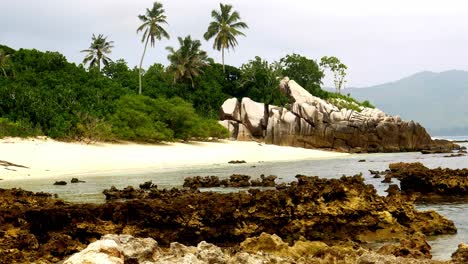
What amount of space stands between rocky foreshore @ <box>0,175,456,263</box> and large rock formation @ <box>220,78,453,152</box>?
5810cm

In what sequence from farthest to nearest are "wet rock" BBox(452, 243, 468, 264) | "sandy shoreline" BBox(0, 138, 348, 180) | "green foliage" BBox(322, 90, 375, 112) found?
"green foliage" BBox(322, 90, 375, 112) → "sandy shoreline" BBox(0, 138, 348, 180) → "wet rock" BBox(452, 243, 468, 264)

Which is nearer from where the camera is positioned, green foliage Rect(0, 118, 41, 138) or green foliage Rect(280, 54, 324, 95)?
green foliage Rect(0, 118, 41, 138)

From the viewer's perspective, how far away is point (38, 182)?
2992cm

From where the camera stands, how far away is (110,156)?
45438 millimetres

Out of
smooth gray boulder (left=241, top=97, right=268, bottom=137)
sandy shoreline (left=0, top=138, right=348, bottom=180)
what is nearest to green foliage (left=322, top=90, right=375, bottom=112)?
smooth gray boulder (left=241, top=97, right=268, bottom=137)

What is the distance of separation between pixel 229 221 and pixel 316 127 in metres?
62.1

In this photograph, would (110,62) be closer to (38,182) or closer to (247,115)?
(247,115)

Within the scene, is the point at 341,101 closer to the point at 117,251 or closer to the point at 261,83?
the point at 261,83

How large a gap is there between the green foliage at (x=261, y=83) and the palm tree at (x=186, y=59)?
7559 millimetres

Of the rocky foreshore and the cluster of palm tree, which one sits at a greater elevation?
the cluster of palm tree

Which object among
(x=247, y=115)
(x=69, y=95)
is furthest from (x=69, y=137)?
(x=247, y=115)

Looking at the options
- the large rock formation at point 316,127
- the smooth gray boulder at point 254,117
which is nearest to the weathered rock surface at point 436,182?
the large rock formation at point 316,127

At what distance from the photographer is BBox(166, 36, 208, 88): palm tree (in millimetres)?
81000

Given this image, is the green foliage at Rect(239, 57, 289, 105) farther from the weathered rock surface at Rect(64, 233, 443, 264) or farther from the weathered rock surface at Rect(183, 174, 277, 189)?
the weathered rock surface at Rect(64, 233, 443, 264)
